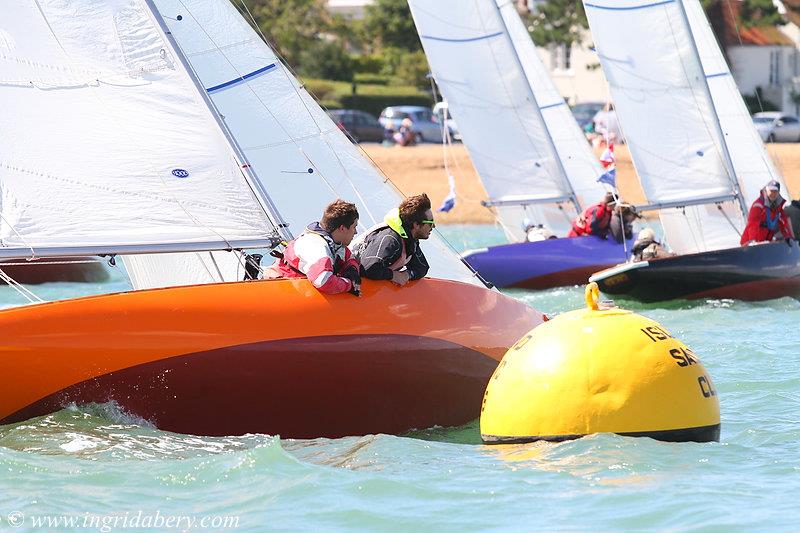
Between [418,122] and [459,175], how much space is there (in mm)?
9430

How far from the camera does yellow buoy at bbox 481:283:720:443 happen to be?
7.45 m

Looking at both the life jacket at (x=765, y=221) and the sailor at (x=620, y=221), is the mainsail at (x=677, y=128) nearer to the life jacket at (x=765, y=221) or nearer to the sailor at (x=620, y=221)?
the sailor at (x=620, y=221)

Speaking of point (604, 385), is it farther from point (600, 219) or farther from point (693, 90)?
point (693, 90)

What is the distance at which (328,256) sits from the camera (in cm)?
812

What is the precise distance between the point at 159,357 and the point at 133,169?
1.13 metres

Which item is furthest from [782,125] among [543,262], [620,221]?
[543,262]

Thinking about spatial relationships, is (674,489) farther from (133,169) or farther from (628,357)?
(133,169)

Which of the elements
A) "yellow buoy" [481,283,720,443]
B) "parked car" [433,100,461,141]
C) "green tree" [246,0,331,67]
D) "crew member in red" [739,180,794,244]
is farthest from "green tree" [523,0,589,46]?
"yellow buoy" [481,283,720,443]

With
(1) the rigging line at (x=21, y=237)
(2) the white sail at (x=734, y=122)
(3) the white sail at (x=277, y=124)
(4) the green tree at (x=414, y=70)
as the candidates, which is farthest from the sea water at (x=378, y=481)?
(4) the green tree at (x=414, y=70)

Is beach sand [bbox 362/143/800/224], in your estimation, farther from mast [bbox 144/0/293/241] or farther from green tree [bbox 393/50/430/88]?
mast [bbox 144/0/293/241]

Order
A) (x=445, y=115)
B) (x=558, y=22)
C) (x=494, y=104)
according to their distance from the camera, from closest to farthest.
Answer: (x=494, y=104), (x=445, y=115), (x=558, y=22)

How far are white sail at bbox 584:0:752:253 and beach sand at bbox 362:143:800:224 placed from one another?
13.3 metres

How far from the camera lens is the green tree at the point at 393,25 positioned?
5506cm

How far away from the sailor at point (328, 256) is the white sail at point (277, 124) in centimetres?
116
